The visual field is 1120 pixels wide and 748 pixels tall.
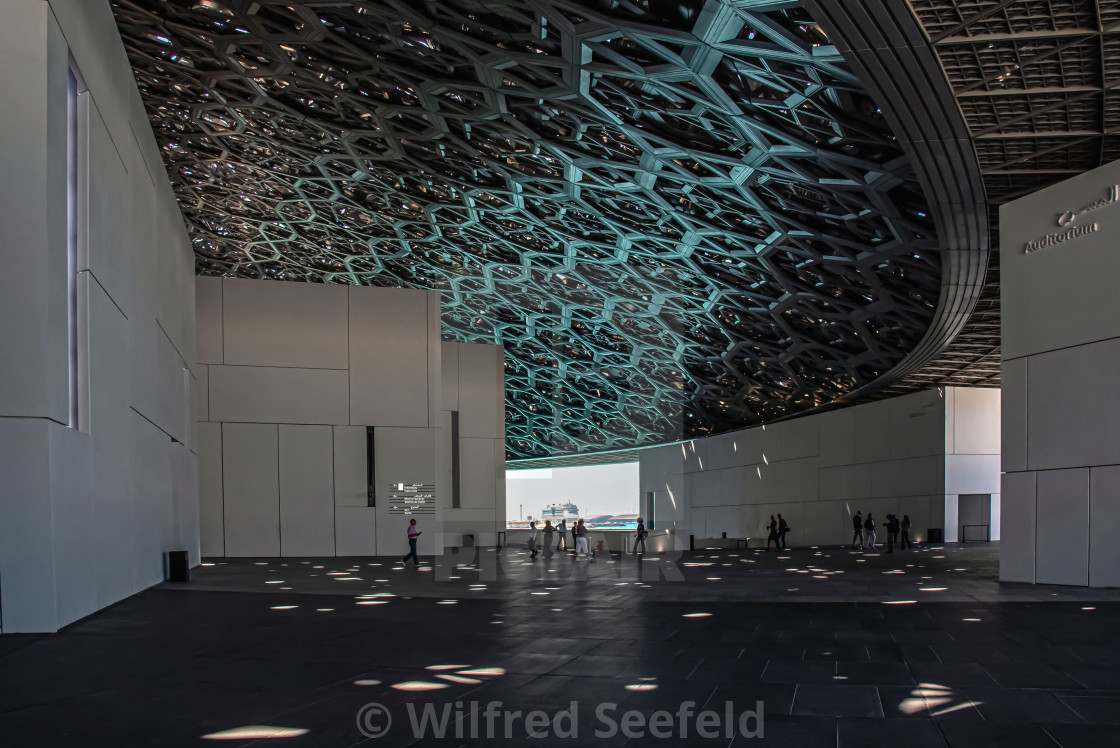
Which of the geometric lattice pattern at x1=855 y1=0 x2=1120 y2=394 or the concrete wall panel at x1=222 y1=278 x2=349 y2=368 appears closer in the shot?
the geometric lattice pattern at x1=855 y1=0 x2=1120 y2=394

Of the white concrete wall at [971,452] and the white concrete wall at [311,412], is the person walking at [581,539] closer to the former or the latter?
the white concrete wall at [311,412]

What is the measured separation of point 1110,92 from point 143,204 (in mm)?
16085

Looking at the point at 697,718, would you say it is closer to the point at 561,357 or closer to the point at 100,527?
the point at 100,527

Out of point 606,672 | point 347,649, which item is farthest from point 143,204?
point 606,672

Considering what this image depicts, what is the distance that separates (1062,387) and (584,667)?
454 inches

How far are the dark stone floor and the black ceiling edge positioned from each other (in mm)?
7367

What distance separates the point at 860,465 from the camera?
125 ft

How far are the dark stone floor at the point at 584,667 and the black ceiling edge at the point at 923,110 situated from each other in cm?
737

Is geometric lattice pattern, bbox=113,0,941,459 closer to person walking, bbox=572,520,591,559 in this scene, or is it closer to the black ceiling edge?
the black ceiling edge

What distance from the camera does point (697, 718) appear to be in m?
5.48
